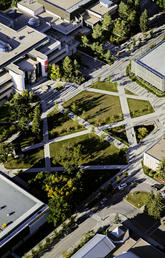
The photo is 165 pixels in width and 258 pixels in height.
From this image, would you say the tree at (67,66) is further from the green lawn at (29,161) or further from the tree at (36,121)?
the green lawn at (29,161)

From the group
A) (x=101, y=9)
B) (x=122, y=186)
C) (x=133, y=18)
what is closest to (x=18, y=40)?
(x=101, y=9)

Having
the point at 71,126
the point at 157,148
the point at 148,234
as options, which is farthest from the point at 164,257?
the point at 71,126

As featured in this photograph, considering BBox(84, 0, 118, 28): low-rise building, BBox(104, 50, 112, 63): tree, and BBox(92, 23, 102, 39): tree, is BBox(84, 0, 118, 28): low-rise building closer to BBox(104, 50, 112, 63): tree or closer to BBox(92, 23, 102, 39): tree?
BBox(92, 23, 102, 39): tree

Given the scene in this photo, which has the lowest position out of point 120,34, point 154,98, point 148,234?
point 148,234

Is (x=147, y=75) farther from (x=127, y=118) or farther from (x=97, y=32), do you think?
(x=97, y=32)

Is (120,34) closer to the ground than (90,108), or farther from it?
farther from it

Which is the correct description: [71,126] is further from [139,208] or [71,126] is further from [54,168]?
[139,208]

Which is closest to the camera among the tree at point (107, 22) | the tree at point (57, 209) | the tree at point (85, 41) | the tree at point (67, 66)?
the tree at point (57, 209)

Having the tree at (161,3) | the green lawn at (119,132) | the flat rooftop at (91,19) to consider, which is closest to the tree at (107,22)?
the flat rooftop at (91,19)
